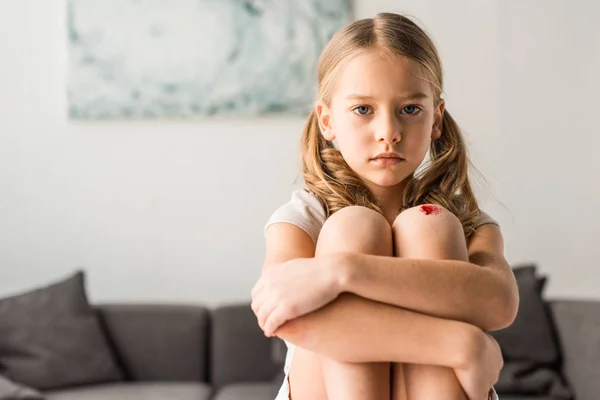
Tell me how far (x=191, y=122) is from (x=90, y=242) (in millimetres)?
707

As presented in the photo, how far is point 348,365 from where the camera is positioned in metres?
1.35

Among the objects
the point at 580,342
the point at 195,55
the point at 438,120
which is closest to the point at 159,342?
the point at 195,55

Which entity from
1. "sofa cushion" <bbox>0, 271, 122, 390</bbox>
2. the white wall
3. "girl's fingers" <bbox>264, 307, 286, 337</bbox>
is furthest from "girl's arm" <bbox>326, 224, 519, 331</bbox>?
the white wall

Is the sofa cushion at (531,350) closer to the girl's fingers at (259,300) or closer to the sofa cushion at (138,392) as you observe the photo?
the sofa cushion at (138,392)

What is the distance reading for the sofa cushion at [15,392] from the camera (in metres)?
2.86

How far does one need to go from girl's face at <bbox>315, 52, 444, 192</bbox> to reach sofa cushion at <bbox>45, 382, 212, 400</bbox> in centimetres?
179

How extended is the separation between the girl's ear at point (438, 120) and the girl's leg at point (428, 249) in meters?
0.25

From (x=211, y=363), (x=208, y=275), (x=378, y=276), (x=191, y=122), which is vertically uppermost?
(x=191, y=122)

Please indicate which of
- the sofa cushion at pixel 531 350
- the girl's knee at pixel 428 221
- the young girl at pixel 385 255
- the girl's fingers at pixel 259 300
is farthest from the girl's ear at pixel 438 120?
the sofa cushion at pixel 531 350

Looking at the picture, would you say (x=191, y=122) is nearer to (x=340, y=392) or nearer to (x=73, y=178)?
(x=73, y=178)

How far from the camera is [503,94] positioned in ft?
12.5

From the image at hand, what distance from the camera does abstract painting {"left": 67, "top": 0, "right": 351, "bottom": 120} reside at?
3.79 meters

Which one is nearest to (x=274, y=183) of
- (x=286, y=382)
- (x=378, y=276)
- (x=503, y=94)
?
(x=503, y=94)

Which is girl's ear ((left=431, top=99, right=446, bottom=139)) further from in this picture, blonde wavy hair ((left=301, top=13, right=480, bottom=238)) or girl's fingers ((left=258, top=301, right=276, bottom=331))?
girl's fingers ((left=258, top=301, right=276, bottom=331))
